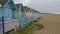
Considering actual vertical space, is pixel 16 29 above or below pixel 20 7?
below

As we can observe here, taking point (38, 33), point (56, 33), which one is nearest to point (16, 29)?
point (38, 33)

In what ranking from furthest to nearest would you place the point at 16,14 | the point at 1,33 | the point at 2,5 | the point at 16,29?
the point at 16,14
the point at 2,5
the point at 16,29
the point at 1,33

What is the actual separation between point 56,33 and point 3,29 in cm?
529

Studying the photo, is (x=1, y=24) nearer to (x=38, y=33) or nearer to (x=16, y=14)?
(x=38, y=33)

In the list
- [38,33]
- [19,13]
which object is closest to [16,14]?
[19,13]

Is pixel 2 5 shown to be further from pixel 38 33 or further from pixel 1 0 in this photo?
pixel 38 33

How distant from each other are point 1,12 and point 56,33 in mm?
7017

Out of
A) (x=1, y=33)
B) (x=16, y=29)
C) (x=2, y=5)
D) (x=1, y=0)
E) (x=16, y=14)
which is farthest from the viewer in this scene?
(x=16, y=14)

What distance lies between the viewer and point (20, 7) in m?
24.1

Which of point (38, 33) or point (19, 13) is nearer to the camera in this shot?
point (38, 33)

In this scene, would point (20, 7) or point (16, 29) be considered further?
point (20, 7)

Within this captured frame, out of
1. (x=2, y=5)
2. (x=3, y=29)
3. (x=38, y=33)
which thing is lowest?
(x=38, y=33)

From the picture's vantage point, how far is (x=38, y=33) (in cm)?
1184

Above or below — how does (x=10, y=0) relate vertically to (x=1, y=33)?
above
